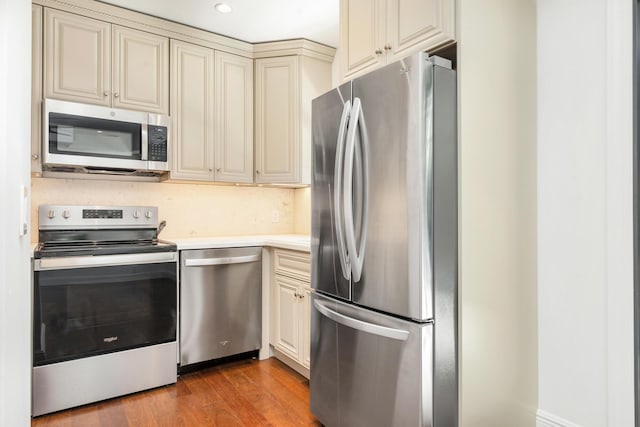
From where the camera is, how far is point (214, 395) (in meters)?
2.32

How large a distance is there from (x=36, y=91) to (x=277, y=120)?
1616 millimetres

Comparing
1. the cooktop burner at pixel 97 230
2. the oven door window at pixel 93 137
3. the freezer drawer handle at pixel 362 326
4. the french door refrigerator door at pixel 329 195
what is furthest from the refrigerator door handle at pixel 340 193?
the oven door window at pixel 93 137

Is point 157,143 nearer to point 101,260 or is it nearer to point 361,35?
point 101,260

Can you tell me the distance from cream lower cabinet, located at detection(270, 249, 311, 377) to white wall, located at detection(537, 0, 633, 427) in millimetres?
1322

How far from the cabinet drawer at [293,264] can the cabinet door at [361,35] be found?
1151 millimetres

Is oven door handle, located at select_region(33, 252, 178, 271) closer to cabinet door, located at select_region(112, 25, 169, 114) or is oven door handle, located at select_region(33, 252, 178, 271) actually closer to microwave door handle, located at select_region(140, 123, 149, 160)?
microwave door handle, located at select_region(140, 123, 149, 160)

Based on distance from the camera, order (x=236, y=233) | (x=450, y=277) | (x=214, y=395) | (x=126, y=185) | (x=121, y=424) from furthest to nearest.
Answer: (x=236, y=233), (x=126, y=185), (x=214, y=395), (x=121, y=424), (x=450, y=277)

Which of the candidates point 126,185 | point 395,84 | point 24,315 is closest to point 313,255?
point 395,84

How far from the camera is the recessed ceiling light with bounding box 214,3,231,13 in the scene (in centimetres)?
260

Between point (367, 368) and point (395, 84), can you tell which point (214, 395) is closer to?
point (367, 368)

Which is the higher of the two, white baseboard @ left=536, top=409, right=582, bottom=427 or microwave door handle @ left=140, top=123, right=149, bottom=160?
microwave door handle @ left=140, top=123, right=149, bottom=160

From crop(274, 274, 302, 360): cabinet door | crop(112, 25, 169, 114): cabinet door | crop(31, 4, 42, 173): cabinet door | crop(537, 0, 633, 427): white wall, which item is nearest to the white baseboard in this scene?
crop(537, 0, 633, 427): white wall

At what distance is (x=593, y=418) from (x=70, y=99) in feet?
11.0

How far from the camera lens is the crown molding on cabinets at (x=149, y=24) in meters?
2.48
